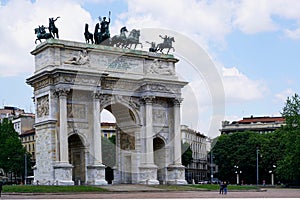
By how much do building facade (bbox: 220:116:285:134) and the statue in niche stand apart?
6919 centimetres

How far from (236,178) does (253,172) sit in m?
3.65

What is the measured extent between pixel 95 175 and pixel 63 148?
13.6 ft

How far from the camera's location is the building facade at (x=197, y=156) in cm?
13165

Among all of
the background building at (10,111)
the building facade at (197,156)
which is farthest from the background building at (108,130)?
the background building at (10,111)

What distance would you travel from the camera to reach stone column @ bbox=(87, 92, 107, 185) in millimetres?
56312

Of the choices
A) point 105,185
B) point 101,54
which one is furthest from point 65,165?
point 101,54

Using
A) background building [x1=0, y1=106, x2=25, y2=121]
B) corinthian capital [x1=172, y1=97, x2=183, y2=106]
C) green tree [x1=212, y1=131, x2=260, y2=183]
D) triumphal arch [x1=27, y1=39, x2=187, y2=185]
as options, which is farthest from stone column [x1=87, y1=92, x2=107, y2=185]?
background building [x1=0, y1=106, x2=25, y2=121]

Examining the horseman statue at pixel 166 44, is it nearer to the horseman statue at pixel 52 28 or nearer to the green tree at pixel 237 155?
the horseman statue at pixel 52 28

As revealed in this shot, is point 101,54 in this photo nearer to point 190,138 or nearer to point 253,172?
point 253,172

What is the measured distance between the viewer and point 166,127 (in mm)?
63406

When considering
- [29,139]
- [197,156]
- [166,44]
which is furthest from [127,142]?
[197,156]

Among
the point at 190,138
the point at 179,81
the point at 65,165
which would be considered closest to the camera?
the point at 65,165

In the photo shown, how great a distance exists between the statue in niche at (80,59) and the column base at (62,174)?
9.57 metres

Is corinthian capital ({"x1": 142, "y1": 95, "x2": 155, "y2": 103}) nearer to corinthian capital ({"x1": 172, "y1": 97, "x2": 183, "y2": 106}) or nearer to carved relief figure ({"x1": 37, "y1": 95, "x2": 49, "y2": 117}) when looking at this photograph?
corinthian capital ({"x1": 172, "y1": 97, "x2": 183, "y2": 106})
